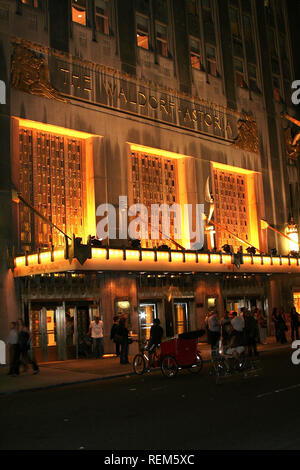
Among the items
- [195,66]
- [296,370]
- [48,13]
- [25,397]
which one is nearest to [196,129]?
[195,66]

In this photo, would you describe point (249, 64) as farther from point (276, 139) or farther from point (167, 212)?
point (167, 212)

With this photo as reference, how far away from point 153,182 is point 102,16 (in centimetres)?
837

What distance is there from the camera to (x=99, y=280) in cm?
A: 2395

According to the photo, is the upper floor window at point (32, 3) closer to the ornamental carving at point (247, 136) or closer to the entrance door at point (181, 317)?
the ornamental carving at point (247, 136)

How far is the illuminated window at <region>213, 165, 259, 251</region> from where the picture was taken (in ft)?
101

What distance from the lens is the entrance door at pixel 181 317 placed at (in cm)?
2712

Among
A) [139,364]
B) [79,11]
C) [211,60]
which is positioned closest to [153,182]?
[79,11]

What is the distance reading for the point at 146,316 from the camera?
2598cm

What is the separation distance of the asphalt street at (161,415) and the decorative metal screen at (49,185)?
882cm

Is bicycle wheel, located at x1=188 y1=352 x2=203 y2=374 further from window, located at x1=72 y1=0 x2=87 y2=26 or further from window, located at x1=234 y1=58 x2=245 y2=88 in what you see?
window, located at x1=234 y1=58 x2=245 y2=88

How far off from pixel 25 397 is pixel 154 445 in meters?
6.90

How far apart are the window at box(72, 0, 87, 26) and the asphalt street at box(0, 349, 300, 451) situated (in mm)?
17382

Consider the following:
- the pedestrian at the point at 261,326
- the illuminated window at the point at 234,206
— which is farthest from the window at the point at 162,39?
the pedestrian at the point at 261,326

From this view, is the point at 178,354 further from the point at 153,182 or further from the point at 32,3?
the point at 32,3
